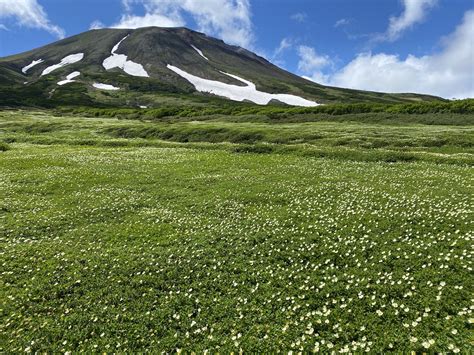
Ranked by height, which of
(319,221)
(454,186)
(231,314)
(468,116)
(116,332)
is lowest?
(116,332)

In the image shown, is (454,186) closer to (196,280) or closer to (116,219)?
(196,280)

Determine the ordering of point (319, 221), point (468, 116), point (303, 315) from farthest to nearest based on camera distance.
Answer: point (468, 116)
point (319, 221)
point (303, 315)

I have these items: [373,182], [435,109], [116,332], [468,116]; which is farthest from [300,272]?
[435,109]

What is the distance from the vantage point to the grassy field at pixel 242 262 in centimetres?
1103

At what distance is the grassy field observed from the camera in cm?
1103

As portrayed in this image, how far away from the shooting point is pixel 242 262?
50.4 ft

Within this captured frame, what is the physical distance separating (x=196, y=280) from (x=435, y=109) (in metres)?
92.6

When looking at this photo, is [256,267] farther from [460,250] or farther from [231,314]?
[460,250]

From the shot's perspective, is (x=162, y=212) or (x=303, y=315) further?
(x=162, y=212)

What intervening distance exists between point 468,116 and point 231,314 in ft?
275

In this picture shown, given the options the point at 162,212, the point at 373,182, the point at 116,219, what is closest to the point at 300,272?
the point at 162,212

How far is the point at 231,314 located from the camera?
479 inches

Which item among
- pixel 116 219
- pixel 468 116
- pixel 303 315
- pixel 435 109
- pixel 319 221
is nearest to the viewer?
pixel 303 315

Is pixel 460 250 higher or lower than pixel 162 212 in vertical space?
higher
